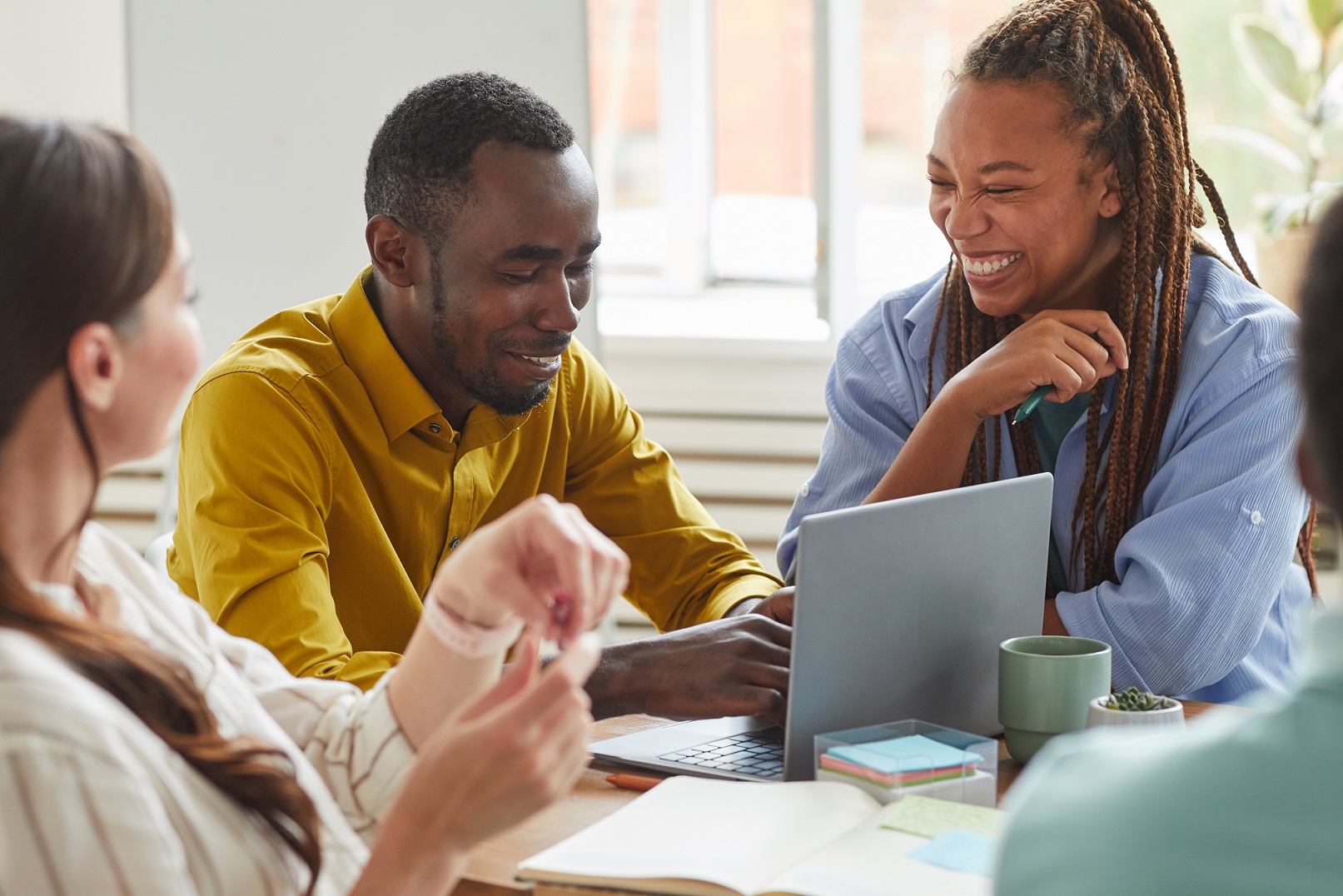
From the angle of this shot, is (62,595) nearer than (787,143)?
Yes

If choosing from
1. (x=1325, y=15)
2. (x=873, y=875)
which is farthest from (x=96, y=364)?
(x=1325, y=15)

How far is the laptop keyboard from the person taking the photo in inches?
48.1

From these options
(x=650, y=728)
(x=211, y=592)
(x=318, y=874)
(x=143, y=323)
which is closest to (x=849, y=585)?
(x=650, y=728)

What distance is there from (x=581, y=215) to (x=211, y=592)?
59 cm

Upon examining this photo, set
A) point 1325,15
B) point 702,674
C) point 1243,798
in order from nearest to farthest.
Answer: point 1243,798, point 702,674, point 1325,15

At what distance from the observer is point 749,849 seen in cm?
99

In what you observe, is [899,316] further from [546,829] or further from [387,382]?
[546,829]

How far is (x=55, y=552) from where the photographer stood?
0.90 m

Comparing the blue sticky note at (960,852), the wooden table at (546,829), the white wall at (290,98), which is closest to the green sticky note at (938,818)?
the blue sticky note at (960,852)

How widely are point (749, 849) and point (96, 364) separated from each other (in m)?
0.55

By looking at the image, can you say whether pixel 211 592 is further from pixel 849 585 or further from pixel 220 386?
pixel 849 585

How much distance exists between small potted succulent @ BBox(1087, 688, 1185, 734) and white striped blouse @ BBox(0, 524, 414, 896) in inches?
23.0

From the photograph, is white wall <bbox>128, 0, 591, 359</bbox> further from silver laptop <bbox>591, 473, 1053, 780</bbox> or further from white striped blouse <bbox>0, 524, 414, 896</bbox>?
white striped blouse <bbox>0, 524, 414, 896</bbox>

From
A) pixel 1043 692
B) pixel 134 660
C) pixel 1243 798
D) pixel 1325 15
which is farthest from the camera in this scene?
pixel 1325 15
